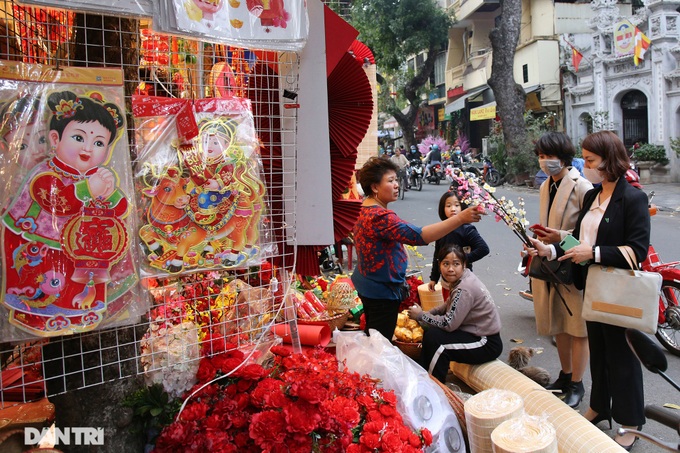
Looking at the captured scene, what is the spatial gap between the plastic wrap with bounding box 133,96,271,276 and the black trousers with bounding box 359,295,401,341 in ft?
5.06

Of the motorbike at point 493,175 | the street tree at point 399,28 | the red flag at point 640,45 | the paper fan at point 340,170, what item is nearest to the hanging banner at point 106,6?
the paper fan at point 340,170

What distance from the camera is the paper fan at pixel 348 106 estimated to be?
2.42 meters

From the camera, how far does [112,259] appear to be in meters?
1.71

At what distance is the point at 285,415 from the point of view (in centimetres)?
203

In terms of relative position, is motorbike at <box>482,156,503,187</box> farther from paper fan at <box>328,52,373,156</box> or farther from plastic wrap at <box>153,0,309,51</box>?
plastic wrap at <box>153,0,309,51</box>

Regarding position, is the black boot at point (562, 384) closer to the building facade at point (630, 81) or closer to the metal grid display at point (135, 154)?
the metal grid display at point (135, 154)

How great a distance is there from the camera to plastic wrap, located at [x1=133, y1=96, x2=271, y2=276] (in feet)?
5.97

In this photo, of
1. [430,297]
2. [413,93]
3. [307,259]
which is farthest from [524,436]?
[413,93]

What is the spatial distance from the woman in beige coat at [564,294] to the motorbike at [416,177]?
47.7 ft

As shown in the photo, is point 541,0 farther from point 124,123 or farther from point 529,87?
point 124,123

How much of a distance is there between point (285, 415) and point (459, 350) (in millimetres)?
1695

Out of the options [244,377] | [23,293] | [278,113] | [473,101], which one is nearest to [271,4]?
[278,113]

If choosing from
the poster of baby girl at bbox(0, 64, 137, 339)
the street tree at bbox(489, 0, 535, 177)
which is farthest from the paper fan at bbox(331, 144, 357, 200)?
the street tree at bbox(489, 0, 535, 177)

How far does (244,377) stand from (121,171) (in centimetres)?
104
